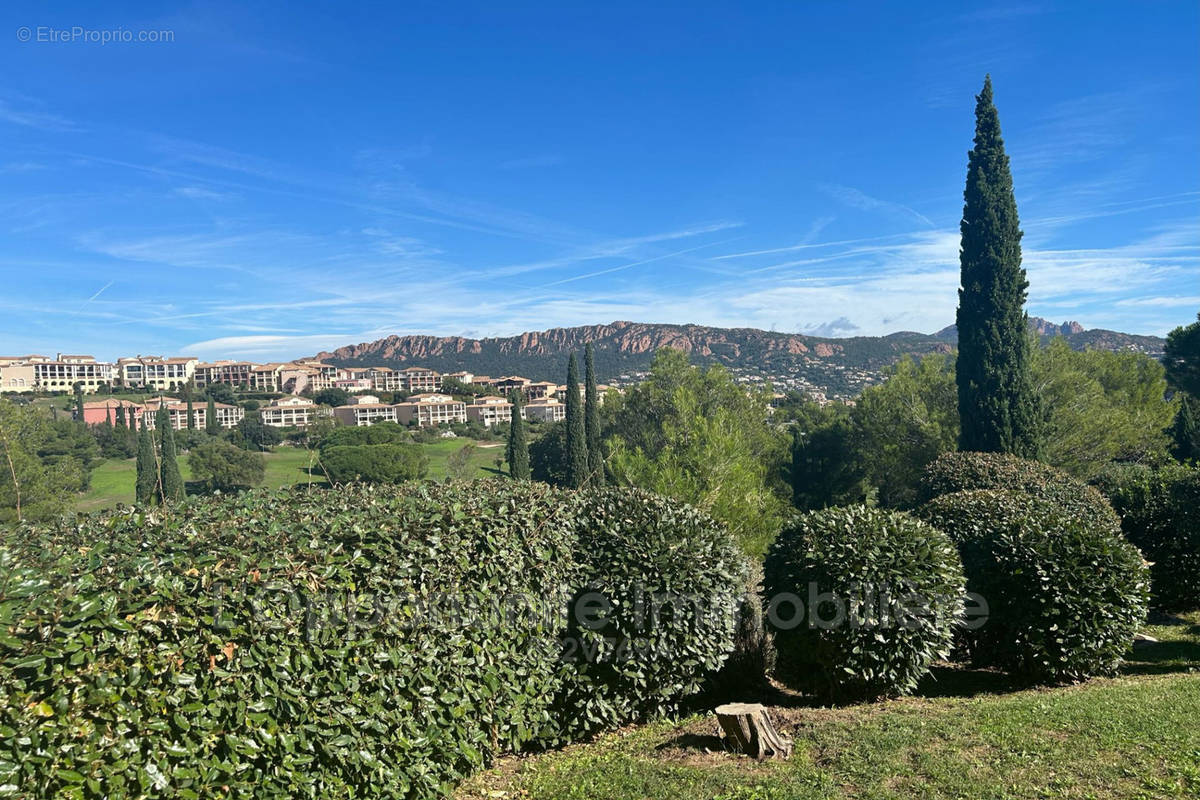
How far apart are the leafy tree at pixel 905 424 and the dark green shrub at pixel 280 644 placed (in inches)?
721

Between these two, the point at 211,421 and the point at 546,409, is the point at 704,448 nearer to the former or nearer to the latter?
the point at 211,421

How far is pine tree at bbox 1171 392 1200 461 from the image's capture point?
2428cm

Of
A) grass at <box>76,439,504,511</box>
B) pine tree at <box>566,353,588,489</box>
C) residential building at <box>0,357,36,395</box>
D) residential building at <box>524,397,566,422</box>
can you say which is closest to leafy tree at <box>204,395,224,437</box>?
grass at <box>76,439,504,511</box>

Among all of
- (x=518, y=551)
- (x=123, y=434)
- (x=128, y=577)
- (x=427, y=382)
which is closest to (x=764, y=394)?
(x=518, y=551)

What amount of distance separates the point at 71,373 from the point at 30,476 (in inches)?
2911

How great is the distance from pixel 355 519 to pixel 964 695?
5222mm

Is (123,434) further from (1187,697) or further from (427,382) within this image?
(427,382)

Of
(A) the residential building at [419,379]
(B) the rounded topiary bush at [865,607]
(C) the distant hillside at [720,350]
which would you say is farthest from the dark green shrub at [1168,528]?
(A) the residential building at [419,379]

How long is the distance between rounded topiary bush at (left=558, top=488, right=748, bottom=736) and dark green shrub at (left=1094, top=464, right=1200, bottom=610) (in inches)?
266

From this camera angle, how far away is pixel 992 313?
1755 centimetres

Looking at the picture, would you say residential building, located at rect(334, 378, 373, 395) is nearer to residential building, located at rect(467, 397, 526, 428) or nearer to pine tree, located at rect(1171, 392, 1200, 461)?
residential building, located at rect(467, 397, 526, 428)

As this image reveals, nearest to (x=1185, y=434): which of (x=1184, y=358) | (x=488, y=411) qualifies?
(x=1184, y=358)

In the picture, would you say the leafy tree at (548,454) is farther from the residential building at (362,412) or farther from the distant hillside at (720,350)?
the residential building at (362,412)

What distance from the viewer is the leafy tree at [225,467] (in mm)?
42562
